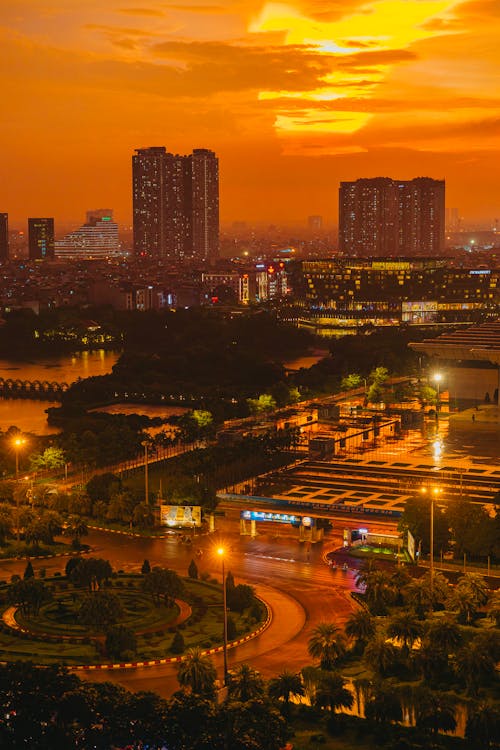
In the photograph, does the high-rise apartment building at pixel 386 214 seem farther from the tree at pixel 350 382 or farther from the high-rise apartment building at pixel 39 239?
the tree at pixel 350 382

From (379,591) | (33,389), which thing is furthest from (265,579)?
(33,389)

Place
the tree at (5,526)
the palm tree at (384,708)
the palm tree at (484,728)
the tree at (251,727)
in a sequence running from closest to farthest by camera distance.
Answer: the tree at (251,727)
the palm tree at (484,728)
the palm tree at (384,708)
the tree at (5,526)

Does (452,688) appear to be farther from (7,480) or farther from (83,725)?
(7,480)

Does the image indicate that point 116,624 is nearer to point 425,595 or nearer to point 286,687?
point 286,687

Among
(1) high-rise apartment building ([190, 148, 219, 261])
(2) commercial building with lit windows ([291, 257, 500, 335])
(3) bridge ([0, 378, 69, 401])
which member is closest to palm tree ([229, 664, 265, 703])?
(3) bridge ([0, 378, 69, 401])

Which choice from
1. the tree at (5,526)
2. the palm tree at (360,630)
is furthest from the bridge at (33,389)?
the palm tree at (360,630)

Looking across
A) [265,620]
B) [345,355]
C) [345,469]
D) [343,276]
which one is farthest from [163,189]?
[265,620]
